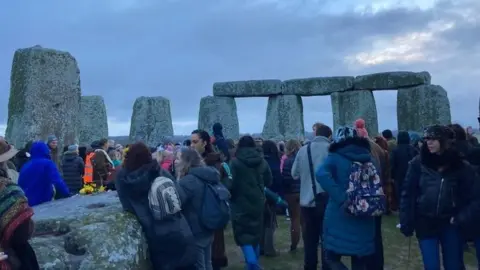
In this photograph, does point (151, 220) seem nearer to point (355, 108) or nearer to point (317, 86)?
point (355, 108)

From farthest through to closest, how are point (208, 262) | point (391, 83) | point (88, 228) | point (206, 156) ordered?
1. point (391, 83)
2. point (206, 156)
3. point (208, 262)
4. point (88, 228)

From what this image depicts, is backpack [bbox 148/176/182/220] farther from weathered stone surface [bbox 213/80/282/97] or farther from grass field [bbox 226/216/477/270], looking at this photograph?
weathered stone surface [bbox 213/80/282/97]

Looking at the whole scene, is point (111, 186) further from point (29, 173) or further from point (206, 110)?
point (206, 110)

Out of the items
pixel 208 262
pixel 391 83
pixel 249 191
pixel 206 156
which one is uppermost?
pixel 391 83

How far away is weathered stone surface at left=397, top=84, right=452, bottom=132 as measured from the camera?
68.0 feet

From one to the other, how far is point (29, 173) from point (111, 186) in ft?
3.51

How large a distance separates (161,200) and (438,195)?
7.38 feet

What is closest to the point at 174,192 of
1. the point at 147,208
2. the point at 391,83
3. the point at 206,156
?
the point at 147,208

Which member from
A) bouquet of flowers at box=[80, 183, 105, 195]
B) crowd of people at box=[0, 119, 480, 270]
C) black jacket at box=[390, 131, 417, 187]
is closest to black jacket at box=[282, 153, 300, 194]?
crowd of people at box=[0, 119, 480, 270]

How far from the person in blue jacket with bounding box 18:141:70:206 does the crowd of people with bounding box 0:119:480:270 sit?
0.03 feet

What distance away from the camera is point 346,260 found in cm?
736

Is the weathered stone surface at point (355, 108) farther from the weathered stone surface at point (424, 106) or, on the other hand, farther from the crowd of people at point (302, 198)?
the crowd of people at point (302, 198)

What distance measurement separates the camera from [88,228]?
4266 mm

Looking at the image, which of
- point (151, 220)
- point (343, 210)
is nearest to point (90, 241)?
point (151, 220)
